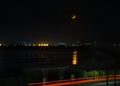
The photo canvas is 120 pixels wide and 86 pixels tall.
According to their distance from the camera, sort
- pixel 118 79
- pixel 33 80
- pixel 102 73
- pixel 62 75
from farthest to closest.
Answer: pixel 62 75 < pixel 102 73 < pixel 33 80 < pixel 118 79

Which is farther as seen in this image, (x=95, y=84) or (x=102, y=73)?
(x=102, y=73)

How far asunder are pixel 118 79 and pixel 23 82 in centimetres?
418

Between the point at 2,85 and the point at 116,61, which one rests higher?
the point at 116,61

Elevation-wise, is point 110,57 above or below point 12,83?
above

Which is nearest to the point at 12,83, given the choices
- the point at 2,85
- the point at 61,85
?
the point at 2,85

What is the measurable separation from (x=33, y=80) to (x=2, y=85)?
10.3 ft

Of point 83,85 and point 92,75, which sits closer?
point 83,85

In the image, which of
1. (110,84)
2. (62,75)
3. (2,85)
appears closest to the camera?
(2,85)

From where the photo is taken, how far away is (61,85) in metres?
13.4

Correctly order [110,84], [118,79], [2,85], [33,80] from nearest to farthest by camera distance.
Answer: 1. [2,85]
2. [110,84]
3. [118,79]
4. [33,80]

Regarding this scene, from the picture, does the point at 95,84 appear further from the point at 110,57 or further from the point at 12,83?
the point at 12,83

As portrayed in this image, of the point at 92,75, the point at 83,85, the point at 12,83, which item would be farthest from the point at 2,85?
the point at 92,75

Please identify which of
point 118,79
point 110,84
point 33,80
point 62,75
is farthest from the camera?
point 62,75

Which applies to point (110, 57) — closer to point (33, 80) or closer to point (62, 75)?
point (33, 80)
